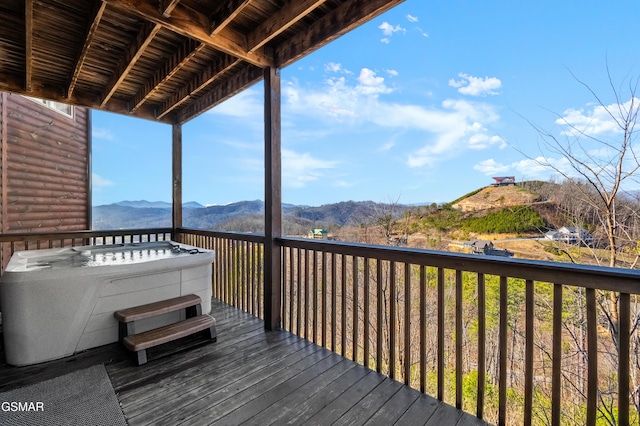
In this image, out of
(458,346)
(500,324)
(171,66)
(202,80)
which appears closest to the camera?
(500,324)

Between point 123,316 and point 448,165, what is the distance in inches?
252

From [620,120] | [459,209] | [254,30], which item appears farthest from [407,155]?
[254,30]

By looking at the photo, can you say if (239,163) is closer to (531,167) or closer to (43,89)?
(43,89)

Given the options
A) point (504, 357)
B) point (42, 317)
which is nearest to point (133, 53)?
point (42, 317)

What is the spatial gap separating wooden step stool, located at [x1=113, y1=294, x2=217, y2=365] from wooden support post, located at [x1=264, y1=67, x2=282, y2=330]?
2.04 ft

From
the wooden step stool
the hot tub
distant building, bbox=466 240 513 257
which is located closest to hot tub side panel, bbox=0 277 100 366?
the hot tub

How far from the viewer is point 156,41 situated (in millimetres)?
2936

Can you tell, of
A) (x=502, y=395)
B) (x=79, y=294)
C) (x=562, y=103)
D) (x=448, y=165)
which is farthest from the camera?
(x=448, y=165)

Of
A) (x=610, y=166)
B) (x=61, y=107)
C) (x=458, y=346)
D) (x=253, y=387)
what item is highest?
(x=61, y=107)

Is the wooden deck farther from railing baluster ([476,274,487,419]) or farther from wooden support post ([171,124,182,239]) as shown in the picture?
wooden support post ([171,124,182,239])

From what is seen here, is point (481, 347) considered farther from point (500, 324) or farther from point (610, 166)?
point (610, 166)

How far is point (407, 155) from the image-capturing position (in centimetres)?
755

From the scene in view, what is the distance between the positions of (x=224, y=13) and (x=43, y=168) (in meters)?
4.83

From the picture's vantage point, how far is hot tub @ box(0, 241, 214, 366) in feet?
7.03
